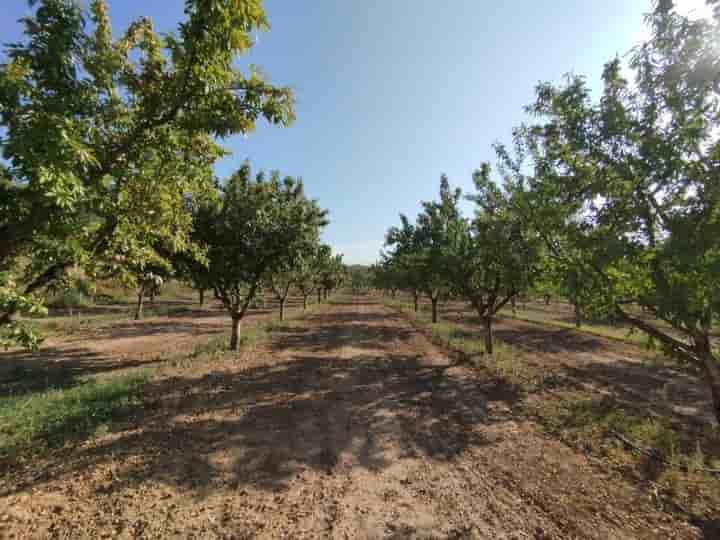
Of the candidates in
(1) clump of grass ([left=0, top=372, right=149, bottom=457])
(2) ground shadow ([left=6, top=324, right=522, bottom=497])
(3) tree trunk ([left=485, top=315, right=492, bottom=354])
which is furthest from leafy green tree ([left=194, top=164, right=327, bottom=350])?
(3) tree trunk ([left=485, top=315, right=492, bottom=354])

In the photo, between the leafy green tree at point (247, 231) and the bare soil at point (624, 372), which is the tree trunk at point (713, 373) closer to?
the bare soil at point (624, 372)

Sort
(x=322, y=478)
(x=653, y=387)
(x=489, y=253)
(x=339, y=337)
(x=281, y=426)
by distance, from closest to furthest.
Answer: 1. (x=322, y=478)
2. (x=281, y=426)
3. (x=653, y=387)
4. (x=489, y=253)
5. (x=339, y=337)

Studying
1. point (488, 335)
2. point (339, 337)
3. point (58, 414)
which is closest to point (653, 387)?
point (488, 335)

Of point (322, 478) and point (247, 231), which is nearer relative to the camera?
point (322, 478)

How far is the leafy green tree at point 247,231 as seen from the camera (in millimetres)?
13188

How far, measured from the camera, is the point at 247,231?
1336 cm

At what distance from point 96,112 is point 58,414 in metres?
7.71

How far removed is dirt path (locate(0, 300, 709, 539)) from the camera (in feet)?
14.1

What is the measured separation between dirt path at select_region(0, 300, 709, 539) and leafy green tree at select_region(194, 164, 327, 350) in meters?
6.26

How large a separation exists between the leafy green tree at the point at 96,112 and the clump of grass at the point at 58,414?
4051mm

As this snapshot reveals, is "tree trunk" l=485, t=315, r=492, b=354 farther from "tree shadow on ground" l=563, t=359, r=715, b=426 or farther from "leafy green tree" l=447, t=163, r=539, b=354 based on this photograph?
"tree shadow on ground" l=563, t=359, r=715, b=426

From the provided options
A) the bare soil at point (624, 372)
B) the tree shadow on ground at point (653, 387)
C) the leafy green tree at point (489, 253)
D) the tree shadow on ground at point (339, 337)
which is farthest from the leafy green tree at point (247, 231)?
the tree shadow on ground at point (653, 387)

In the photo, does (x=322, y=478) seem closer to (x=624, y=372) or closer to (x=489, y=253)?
(x=489, y=253)

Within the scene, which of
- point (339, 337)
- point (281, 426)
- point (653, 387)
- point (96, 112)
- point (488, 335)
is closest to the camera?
point (96, 112)
